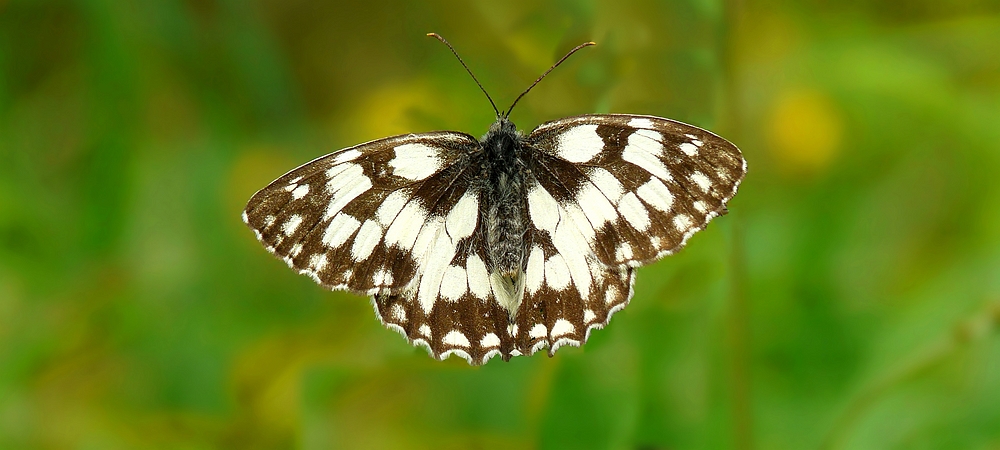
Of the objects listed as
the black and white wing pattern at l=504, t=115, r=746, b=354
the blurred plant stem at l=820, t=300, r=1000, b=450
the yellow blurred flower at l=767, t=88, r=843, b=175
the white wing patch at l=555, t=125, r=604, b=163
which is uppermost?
the yellow blurred flower at l=767, t=88, r=843, b=175

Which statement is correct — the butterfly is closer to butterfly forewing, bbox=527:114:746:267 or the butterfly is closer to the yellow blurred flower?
butterfly forewing, bbox=527:114:746:267

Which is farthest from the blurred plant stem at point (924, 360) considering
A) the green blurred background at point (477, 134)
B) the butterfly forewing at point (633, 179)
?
the butterfly forewing at point (633, 179)

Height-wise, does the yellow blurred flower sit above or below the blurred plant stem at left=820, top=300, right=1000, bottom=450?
above

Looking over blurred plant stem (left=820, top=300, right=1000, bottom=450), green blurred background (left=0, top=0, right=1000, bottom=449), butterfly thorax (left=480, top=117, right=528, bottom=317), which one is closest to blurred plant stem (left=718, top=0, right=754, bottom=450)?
green blurred background (left=0, top=0, right=1000, bottom=449)

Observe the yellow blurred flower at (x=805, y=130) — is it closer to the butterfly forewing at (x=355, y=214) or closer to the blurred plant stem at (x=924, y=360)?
the blurred plant stem at (x=924, y=360)

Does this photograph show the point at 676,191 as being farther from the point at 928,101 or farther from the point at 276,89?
the point at 276,89

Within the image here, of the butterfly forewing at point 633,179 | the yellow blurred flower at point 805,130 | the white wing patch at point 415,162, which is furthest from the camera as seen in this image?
the yellow blurred flower at point 805,130

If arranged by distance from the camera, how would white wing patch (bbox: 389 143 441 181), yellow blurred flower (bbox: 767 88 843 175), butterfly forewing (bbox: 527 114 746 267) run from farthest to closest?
yellow blurred flower (bbox: 767 88 843 175), white wing patch (bbox: 389 143 441 181), butterfly forewing (bbox: 527 114 746 267)
